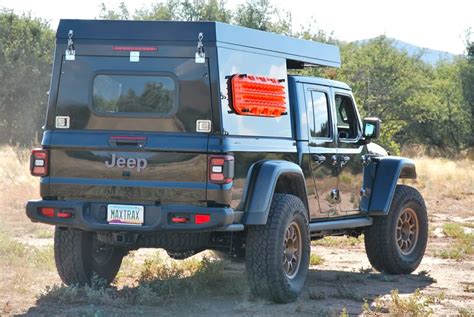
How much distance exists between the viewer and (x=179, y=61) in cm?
769

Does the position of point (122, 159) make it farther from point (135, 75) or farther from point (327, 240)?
point (327, 240)

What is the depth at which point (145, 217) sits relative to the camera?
7609 millimetres

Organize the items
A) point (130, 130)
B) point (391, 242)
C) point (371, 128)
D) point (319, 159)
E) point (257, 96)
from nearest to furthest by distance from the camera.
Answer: point (130, 130)
point (257, 96)
point (319, 159)
point (371, 128)
point (391, 242)

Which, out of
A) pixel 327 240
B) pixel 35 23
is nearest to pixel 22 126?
pixel 35 23

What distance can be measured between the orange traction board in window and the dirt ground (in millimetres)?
1603

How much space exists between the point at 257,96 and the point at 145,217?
1421 millimetres

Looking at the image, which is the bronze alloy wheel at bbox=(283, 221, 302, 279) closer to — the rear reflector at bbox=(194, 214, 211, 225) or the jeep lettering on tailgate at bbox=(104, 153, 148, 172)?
the rear reflector at bbox=(194, 214, 211, 225)

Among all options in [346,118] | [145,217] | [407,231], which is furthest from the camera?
[407,231]

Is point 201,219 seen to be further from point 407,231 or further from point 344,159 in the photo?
point 407,231

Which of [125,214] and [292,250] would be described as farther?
[292,250]

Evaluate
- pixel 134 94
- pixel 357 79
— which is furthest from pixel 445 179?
pixel 134 94

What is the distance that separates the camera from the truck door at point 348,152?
9.71 meters

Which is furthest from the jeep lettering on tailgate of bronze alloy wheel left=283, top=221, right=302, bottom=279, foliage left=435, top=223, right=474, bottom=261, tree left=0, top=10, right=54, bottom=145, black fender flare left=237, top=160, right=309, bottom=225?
tree left=0, top=10, right=54, bottom=145

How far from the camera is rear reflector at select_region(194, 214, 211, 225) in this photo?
291 inches
